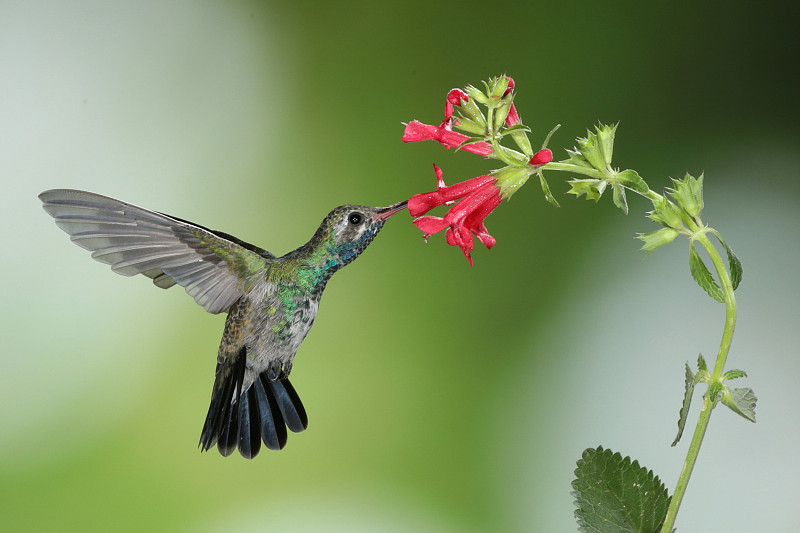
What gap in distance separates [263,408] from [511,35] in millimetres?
1339

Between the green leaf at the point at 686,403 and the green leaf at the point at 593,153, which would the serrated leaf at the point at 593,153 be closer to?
the green leaf at the point at 593,153

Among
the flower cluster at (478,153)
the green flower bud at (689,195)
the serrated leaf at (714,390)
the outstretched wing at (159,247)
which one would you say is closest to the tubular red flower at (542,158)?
the flower cluster at (478,153)

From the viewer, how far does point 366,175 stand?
6.04 ft

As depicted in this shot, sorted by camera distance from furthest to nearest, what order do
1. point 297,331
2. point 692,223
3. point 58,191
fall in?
1. point 297,331
2. point 58,191
3. point 692,223

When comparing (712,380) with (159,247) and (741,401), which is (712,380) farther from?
(159,247)

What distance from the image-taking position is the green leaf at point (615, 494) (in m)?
0.63

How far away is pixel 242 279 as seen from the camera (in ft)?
2.79

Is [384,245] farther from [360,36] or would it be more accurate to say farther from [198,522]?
[198,522]

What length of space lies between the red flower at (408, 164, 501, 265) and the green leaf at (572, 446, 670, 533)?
222 mm

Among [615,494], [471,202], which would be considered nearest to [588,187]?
[471,202]

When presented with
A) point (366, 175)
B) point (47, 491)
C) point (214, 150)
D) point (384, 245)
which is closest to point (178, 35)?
point (214, 150)

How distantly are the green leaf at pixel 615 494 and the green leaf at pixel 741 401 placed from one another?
11 centimetres

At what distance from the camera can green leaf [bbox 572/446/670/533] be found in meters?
0.63

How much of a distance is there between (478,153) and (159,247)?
0.38 m
